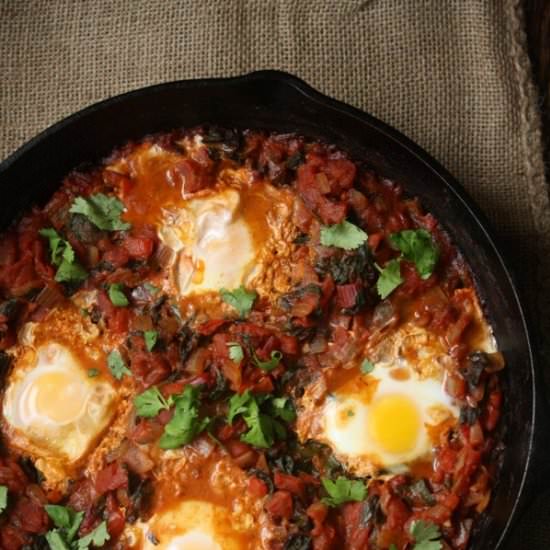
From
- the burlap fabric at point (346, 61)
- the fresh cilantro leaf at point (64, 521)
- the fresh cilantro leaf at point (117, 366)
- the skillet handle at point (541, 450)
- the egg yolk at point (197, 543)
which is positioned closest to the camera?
the skillet handle at point (541, 450)

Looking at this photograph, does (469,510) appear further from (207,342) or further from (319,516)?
Result: (207,342)

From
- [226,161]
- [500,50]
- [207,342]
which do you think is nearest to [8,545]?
[207,342]

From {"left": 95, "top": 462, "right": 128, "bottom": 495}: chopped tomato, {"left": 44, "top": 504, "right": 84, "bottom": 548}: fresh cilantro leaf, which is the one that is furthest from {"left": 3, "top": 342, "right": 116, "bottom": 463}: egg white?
{"left": 44, "top": 504, "right": 84, "bottom": 548}: fresh cilantro leaf

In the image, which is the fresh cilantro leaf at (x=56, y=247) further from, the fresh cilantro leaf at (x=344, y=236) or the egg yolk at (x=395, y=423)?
the egg yolk at (x=395, y=423)

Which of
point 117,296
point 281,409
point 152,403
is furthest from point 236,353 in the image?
point 117,296

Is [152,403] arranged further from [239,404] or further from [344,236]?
[344,236]

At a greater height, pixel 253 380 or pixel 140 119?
pixel 140 119

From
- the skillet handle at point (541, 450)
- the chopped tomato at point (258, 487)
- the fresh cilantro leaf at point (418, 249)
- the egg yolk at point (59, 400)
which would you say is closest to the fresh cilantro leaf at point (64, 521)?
the egg yolk at point (59, 400)
